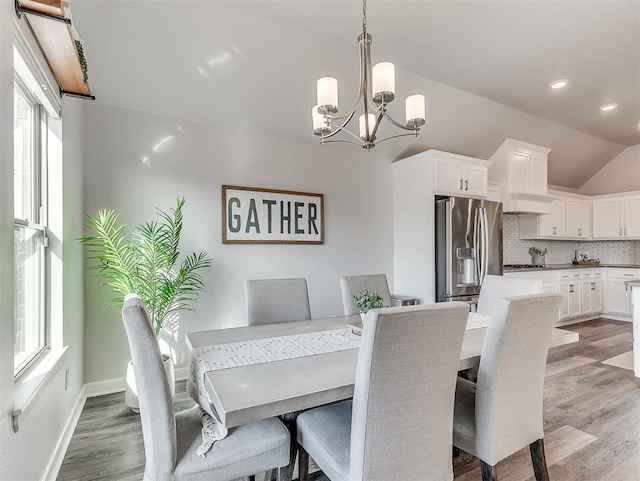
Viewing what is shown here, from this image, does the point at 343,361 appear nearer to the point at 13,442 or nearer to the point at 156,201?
the point at 13,442

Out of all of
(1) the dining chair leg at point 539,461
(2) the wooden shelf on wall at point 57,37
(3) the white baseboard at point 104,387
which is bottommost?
(3) the white baseboard at point 104,387

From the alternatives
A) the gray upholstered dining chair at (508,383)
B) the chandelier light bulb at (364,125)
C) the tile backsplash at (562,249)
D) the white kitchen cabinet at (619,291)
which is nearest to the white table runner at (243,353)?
the gray upholstered dining chair at (508,383)

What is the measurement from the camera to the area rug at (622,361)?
3.51 m

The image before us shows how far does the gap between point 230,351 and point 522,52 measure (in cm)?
359

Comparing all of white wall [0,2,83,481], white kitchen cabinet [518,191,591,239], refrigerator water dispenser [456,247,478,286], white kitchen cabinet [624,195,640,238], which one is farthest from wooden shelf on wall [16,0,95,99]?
white kitchen cabinet [624,195,640,238]

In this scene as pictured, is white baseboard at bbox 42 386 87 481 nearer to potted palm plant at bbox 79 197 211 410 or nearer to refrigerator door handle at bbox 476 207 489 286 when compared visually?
potted palm plant at bbox 79 197 211 410

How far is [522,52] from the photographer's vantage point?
123 inches

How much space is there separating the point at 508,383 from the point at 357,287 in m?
1.35

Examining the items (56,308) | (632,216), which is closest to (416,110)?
(56,308)

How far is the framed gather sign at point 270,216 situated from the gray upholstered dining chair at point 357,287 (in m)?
1.23

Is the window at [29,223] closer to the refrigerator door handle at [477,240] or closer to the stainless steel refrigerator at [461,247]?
the stainless steel refrigerator at [461,247]

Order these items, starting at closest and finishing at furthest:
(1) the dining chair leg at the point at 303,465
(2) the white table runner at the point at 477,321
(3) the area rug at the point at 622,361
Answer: (1) the dining chair leg at the point at 303,465 → (2) the white table runner at the point at 477,321 → (3) the area rug at the point at 622,361

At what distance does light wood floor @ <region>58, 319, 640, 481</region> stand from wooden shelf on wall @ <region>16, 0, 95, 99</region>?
216 cm

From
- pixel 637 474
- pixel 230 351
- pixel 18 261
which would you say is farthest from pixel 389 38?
pixel 637 474
